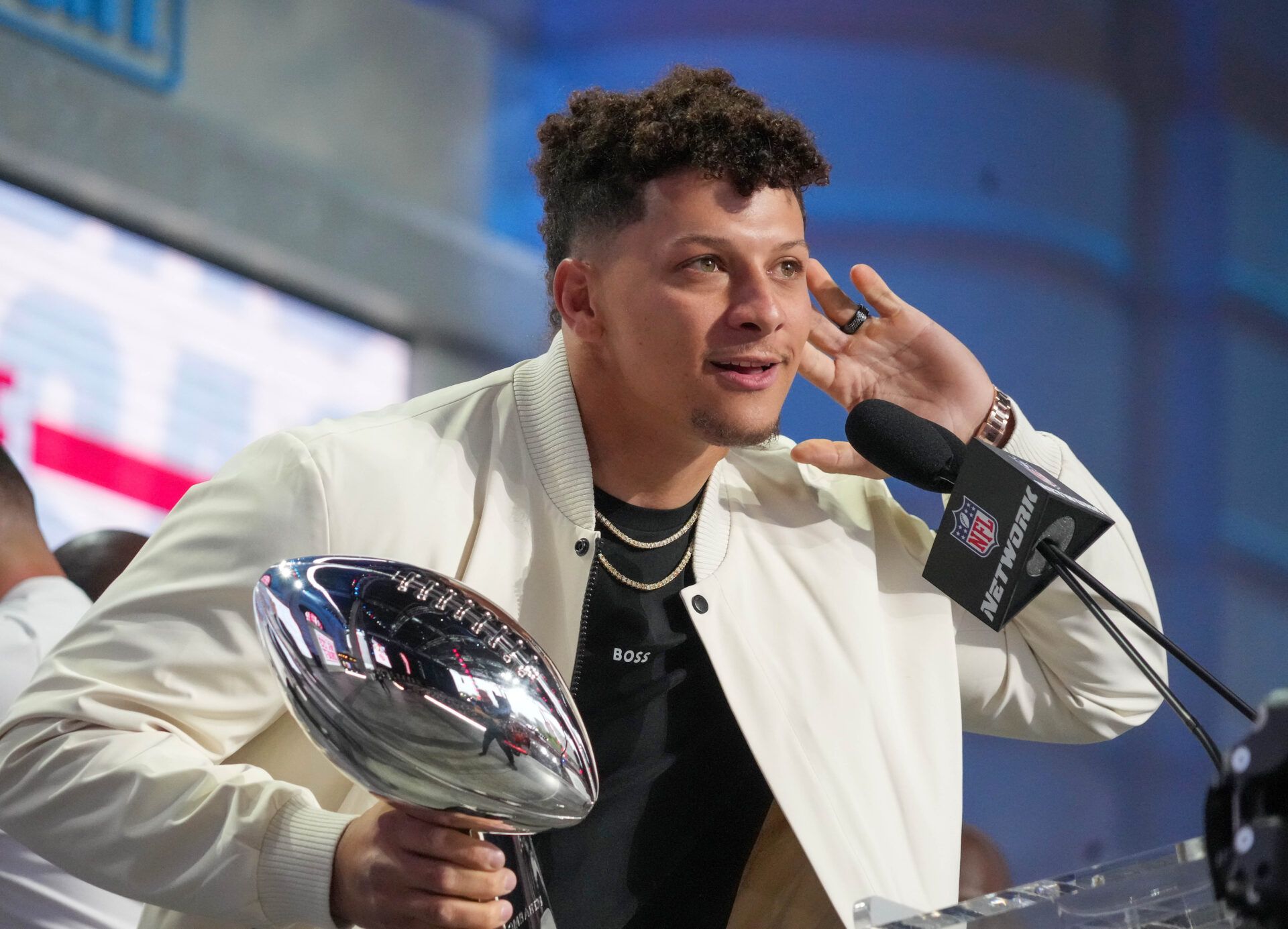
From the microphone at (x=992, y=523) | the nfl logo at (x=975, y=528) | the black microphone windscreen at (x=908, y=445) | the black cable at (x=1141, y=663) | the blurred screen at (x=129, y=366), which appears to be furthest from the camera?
the blurred screen at (x=129, y=366)

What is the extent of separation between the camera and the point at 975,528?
1528mm

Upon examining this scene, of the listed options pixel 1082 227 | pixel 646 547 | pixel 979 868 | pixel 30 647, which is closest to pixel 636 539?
pixel 646 547

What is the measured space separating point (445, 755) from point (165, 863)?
1.73 ft

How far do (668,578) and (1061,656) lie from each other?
0.55 metres

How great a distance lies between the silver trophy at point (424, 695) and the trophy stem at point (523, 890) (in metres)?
0.08

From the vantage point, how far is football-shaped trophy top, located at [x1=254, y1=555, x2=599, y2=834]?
1066 mm

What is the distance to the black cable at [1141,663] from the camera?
1.17 meters

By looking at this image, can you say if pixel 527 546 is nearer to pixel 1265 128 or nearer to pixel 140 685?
pixel 140 685

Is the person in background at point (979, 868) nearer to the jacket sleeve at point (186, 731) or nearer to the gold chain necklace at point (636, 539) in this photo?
the gold chain necklace at point (636, 539)

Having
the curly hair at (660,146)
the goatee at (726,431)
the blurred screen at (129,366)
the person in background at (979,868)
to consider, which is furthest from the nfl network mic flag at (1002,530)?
the blurred screen at (129,366)

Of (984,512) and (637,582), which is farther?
(637,582)

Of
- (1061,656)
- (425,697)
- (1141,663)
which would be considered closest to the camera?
(425,697)

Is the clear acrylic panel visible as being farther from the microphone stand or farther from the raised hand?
the raised hand

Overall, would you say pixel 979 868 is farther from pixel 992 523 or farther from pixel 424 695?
pixel 424 695
